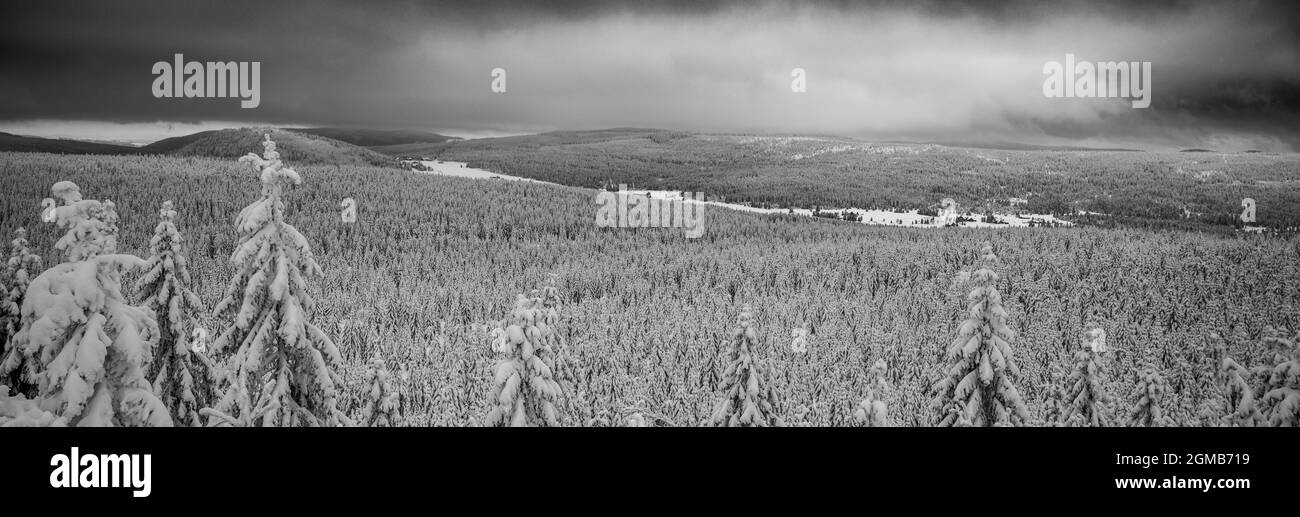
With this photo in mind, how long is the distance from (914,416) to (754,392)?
4450 mm

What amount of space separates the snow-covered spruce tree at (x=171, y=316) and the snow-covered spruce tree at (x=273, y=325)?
0.42 metres

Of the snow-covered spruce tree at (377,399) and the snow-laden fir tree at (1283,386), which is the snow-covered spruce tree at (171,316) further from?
the snow-laden fir tree at (1283,386)

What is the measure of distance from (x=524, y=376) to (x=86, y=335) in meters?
4.75

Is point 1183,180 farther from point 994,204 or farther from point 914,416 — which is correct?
point 914,416

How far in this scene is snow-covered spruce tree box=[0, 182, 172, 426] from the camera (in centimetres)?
630

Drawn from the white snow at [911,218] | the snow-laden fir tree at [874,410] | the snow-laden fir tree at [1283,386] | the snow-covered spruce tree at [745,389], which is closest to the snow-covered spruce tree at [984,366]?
the snow-laden fir tree at [874,410]

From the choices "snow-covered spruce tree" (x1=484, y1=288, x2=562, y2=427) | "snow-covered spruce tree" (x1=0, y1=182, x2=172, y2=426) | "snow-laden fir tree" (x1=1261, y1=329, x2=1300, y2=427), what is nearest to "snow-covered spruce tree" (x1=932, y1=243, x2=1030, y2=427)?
"snow-laden fir tree" (x1=1261, y1=329, x2=1300, y2=427)

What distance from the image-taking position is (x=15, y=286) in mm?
8953

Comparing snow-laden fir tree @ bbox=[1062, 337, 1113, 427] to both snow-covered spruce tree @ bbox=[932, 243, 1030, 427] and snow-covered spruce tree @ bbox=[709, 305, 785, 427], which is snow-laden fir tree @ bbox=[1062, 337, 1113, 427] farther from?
snow-covered spruce tree @ bbox=[709, 305, 785, 427]

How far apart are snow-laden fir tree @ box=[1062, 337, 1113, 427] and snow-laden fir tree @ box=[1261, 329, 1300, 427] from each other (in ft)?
6.28

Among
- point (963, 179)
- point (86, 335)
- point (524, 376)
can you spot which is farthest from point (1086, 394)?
point (963, 179)

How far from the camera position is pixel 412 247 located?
29.2 metres

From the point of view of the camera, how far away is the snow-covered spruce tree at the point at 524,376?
7.99 metres

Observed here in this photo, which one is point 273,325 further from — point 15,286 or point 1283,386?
point 1283,386
